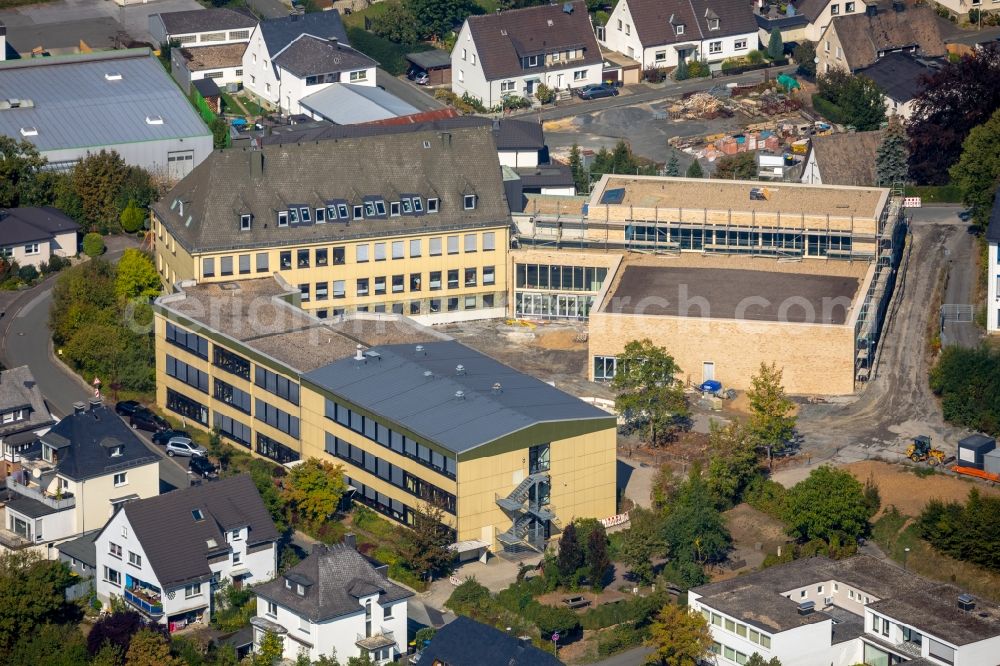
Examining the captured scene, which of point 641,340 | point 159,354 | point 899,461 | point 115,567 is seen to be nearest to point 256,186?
point 159,354

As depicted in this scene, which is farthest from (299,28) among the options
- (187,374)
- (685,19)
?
(187,374)

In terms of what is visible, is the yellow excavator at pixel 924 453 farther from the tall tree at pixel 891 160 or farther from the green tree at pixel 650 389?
the tall tree at pixel 891 160

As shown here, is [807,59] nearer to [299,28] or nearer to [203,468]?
[299,28]

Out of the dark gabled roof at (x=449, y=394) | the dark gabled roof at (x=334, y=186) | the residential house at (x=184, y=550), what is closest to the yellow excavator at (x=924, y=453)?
the dark gabled roof at (x=449, y=394)

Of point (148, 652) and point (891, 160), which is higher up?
point (891, 160)

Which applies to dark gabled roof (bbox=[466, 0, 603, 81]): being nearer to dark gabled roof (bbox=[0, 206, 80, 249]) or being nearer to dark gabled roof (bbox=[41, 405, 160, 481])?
dark gabled roof (bbox=[0, 206, 80, 249])

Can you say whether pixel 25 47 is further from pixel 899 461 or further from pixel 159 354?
pixel 899 461
